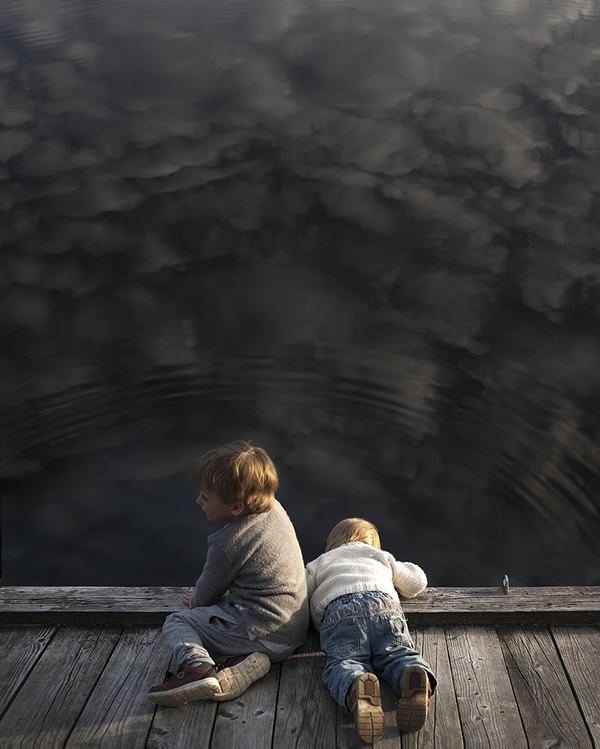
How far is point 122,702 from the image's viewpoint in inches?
113

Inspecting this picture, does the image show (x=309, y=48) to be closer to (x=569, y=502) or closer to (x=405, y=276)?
(x=405, y=276)

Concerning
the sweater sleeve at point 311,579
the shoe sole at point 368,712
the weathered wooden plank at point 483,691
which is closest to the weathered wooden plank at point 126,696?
the sweater sleeve at point 311,579

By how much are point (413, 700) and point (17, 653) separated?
1.50 metres

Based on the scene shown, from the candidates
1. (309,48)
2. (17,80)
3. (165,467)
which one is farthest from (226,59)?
(165,467)

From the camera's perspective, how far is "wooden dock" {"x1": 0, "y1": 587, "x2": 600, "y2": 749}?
2.73 m

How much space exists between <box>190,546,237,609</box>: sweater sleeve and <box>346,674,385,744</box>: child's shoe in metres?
0.61

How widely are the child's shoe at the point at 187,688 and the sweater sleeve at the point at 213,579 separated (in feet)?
1.03

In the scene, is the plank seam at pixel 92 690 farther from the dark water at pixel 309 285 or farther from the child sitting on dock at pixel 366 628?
the dark water at pixel 309 285

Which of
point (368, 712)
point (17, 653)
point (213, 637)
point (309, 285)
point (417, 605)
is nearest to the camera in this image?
point (368, 712)

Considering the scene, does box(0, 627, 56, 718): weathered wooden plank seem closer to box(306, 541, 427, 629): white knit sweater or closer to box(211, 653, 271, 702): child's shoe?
box(211, 653, 271, 702): child's shoe

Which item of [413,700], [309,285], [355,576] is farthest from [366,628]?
[309,285]

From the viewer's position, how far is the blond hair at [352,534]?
352 cm

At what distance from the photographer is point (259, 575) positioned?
3.03m

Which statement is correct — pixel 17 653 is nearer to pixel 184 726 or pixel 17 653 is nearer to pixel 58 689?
pixel 58 689
